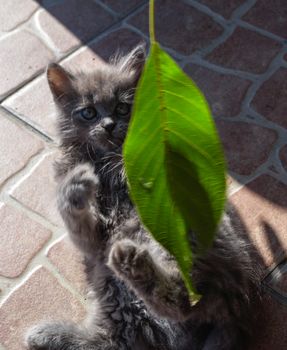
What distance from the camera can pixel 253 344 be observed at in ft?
6.81

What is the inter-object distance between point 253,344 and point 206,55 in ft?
5.76

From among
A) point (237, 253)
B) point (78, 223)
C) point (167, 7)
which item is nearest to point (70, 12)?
point (167, 7)

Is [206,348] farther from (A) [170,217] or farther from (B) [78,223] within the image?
(A) [170,217]

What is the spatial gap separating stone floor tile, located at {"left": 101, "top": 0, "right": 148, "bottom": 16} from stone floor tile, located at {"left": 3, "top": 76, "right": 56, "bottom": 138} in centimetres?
73

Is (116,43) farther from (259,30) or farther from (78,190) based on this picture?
(78,190)

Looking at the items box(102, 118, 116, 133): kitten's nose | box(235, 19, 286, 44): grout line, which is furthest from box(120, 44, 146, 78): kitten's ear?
box(235, 19, 286, 44): grout line

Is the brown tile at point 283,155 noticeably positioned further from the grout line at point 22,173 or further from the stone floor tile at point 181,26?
the grout line at point 22,173

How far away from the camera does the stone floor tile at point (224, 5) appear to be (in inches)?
134

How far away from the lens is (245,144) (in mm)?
2756

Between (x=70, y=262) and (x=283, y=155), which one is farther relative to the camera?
(x=283, y=155)

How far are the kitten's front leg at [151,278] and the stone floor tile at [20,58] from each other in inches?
68.1

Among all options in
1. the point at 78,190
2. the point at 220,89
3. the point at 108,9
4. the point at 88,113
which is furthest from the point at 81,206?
the point at 108,9

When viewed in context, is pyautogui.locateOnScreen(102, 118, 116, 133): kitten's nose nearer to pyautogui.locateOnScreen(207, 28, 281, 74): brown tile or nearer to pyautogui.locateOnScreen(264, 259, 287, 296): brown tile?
pyautogui.locateOnScreen(264, 259, 287, 296): brown tile

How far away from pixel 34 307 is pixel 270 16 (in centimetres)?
223
